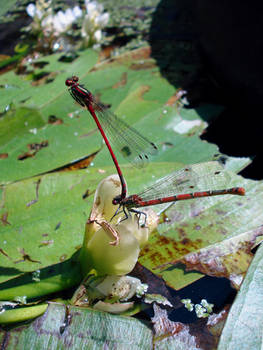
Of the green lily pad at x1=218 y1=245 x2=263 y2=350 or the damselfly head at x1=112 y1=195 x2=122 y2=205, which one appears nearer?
the green lily pad at x1=218 y1=245 x2=263 y2=350

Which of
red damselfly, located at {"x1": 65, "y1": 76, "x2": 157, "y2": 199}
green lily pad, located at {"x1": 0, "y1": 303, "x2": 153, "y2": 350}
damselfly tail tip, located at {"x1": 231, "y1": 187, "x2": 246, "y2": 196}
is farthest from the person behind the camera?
red damselfly, located at {"x1": 65, "y1": 76, "x2": 157, "y2": 199}

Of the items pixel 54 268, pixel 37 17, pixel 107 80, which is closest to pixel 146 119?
pixel 107 80

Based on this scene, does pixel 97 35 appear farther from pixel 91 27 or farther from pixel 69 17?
pixel 69 17

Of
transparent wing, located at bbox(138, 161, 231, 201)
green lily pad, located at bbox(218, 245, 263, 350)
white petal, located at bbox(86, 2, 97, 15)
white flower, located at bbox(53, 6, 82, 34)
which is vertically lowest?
green lily pad, located at bbox(218, 245, 263, 350)

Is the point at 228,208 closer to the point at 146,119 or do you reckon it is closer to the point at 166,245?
the point at 166,245

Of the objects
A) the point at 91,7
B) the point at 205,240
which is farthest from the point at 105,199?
the point at 91,7

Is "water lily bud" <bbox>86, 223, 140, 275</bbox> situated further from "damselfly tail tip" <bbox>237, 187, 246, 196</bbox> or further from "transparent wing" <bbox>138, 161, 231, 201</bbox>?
"damselfly tail tip" <bbox>237, 187, 246, 196</bbox>

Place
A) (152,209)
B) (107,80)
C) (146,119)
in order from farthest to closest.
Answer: (107,80), (146,119), (152,209)

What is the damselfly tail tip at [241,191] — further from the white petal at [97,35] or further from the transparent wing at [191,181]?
the white petal at [97,35]

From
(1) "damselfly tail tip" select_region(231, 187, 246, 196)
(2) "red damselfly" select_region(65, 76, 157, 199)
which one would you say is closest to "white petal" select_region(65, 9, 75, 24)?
(2) "red damselfly" select_region(65, 76, 157, 199)
